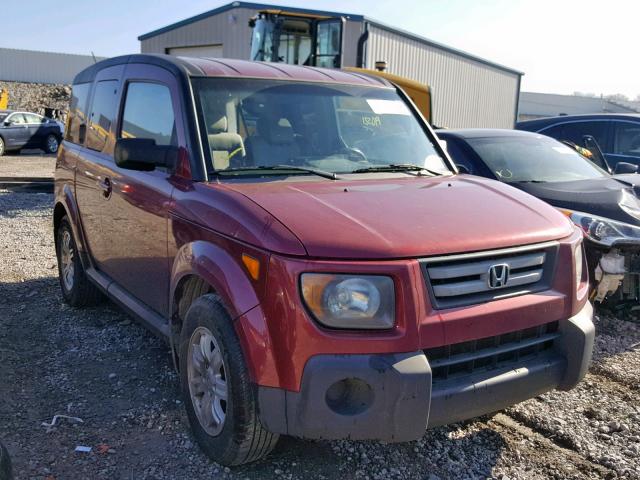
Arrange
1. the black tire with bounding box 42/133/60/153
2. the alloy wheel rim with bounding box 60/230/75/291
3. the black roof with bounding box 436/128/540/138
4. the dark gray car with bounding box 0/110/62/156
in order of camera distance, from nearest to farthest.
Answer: the alloy wheel rim with bounding box 60/230/75/291 → the black roof with bounding box 436/128/540/138 → the dark gray car with bounding box 0/110/62/156 → the black tire with bounding box 42/133/60/153

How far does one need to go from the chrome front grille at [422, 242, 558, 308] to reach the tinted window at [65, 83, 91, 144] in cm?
364

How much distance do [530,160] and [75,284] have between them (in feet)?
14.7

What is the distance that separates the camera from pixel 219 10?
74.0 feet

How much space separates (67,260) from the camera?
5.64 meters

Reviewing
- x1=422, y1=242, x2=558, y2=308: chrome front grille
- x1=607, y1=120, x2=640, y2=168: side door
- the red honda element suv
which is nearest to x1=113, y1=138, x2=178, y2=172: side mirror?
the red honda element suv

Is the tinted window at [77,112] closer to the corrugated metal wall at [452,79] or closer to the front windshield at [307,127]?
the front windshield at [307,127]

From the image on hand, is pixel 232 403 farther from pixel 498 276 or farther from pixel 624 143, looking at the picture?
pixel 624 143

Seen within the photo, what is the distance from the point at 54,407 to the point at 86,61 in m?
47.5

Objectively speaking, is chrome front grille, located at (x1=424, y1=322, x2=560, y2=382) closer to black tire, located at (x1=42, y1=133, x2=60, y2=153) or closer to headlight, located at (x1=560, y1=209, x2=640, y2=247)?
headlight, located at (x1=560, y1=209, x2=640, y2=247)

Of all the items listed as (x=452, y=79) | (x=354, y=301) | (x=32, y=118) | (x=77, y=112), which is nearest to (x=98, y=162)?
(x=77, y=112)

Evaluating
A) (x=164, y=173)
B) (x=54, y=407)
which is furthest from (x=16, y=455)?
(x=164, y=173)

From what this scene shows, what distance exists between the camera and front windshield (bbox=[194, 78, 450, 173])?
11.6 ft

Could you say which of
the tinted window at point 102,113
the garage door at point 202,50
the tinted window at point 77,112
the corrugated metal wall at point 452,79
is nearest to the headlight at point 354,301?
the tinted window at point 102,113

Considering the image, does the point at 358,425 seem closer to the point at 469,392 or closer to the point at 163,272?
the point at 469,392
